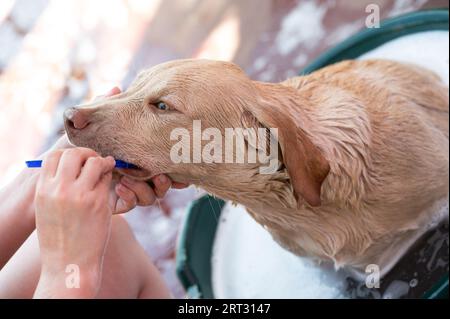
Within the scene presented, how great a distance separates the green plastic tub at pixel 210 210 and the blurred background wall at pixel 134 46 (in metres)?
0.46

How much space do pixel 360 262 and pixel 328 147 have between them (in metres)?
0.48

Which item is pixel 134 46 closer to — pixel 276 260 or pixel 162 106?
pixel 276 260

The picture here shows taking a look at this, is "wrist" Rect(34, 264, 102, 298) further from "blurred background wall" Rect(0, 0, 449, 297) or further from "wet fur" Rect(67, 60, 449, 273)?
"blurred background wall" Rect(0, 0, 449, 297)

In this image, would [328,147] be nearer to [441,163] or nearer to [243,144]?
[243,144]

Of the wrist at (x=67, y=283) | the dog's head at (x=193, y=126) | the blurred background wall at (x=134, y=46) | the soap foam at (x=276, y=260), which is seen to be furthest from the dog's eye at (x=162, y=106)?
the blurred background wall at (x=134, y=46)

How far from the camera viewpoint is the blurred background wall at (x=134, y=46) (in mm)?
2619

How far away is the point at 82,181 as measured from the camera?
3.15 ft

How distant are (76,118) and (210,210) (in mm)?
1011

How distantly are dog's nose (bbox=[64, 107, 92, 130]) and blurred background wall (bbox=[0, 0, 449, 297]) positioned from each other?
1459mm

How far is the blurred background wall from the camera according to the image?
2.62 meters

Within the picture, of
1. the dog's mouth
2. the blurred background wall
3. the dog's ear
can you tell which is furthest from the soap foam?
the dog's mouth

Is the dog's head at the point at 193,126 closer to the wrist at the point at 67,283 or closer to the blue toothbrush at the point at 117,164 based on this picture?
the blue toothbrush at the point at 117,164

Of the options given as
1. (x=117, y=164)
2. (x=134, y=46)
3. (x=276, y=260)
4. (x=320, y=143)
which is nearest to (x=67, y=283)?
(x=117, y=164)
